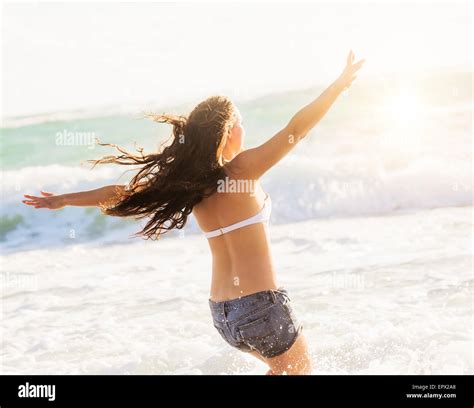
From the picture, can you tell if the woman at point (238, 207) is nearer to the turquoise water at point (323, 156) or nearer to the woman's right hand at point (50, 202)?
the woman's right hand at point (50, 202)

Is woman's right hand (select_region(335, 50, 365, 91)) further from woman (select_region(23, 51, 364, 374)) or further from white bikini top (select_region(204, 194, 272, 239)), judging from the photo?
white bikini top (select_region(204, 194, 272, 239))

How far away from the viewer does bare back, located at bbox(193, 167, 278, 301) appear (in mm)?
3338

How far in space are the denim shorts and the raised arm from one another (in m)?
0.55

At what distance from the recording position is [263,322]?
10.8 feet

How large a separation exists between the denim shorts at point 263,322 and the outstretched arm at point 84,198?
0.88m

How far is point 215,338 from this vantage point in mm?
6160

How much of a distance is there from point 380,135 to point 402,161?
8.78 ft

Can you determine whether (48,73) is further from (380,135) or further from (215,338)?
(215,338)

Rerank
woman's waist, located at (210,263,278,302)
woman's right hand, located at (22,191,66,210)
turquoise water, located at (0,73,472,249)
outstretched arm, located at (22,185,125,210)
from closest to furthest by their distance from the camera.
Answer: woman's waist, located at (210,263,278,302), outstretched arm, located at (22,185,125,210), woman's right hand, located at (22,191,66,210), turquoise water, located at (0,73,472,249)

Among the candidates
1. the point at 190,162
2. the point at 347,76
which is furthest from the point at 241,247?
the point at 347,76

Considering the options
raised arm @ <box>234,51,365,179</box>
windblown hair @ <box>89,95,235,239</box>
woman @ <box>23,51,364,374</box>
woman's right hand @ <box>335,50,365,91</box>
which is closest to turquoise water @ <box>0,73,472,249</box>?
windblown hair @ <box>89,95,235,239</box>

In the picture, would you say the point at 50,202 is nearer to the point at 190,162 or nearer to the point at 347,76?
the point at 190,162
